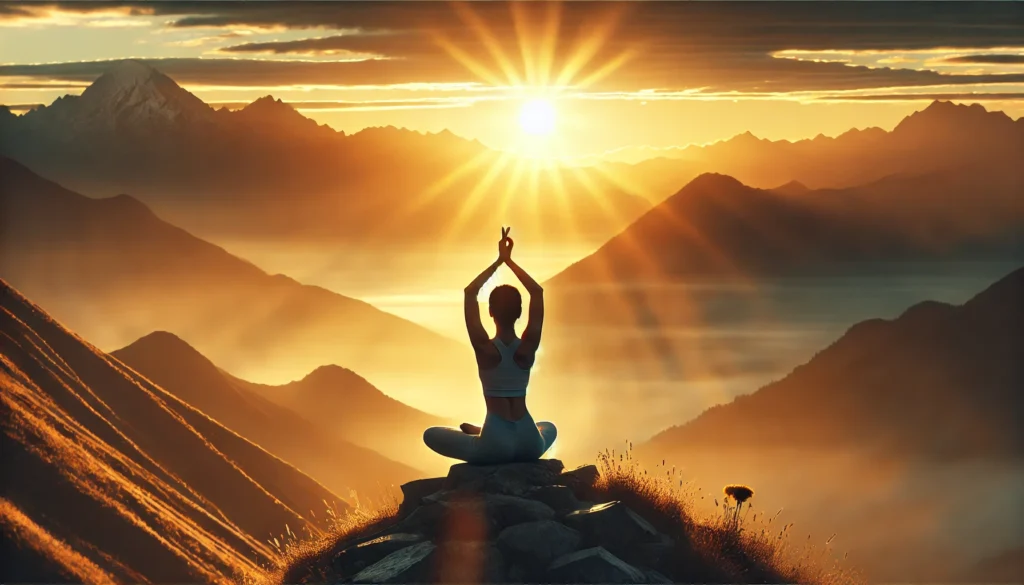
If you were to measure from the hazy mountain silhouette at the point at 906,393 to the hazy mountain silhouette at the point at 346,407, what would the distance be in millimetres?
29481

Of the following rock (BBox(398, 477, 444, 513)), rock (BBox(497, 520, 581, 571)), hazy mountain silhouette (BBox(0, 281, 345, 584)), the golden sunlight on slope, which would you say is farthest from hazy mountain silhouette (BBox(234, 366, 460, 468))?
rock (BBox(497, 520, 581, 571))

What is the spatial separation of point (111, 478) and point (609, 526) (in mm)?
21223

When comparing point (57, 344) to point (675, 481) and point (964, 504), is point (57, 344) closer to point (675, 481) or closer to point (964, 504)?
point (964, 504)

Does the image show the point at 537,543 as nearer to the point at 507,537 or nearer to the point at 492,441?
the point at 507,537

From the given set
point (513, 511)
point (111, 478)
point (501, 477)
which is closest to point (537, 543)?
point (513, 511)

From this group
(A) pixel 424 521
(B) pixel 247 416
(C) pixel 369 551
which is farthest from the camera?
(B) pixel 247 416

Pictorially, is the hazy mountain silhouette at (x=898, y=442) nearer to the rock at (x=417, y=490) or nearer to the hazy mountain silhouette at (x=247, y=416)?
the rock at (x=417, y=490)

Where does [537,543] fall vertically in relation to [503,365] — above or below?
below

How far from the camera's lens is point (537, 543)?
1242cm

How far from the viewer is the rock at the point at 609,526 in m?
12.9

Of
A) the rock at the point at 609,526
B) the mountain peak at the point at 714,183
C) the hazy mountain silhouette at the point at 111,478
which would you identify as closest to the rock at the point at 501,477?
the rock at the point at 609,526

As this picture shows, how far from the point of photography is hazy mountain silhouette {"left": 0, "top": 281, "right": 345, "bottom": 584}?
22.4 metres

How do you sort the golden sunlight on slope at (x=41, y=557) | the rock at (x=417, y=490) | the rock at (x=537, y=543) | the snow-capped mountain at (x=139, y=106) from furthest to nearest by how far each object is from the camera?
1. the snow-capped mountain at (x=139, y=106)
2. the golden sunlight on slope at (x=41, y=557)
3. the rock at (x=417, y=490)
4. the rock at (x=537, y=543)

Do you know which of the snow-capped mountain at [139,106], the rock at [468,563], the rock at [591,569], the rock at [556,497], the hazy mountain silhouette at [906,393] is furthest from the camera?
the snow-capped mountain at [139,106]
